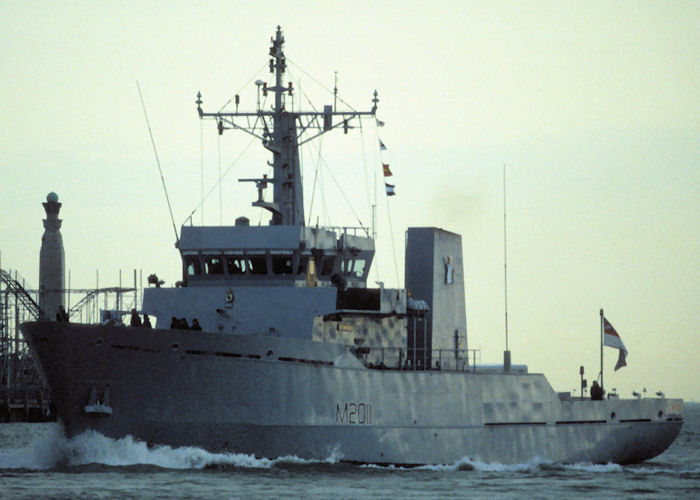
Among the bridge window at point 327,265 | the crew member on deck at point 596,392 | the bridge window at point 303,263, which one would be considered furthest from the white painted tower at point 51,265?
the bridge window at point 303,263

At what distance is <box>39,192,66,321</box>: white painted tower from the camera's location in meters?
84.8

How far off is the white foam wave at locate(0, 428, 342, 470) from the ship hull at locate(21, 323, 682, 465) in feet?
0.61

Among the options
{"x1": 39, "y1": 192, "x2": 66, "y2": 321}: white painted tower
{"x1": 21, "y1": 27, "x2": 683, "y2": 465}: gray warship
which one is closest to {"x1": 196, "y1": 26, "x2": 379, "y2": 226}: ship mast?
{"x1": 21, "y1": 27, "x2": 683, "y2": 465}: gray warship

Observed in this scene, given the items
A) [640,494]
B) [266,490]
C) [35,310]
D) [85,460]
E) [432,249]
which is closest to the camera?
[266,490]

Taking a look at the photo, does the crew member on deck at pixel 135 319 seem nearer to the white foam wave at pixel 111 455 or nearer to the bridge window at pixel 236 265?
the white foam wave at pixel 111 455

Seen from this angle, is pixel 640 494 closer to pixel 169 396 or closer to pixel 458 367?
pixel 458 367

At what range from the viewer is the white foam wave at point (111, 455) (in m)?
29.8

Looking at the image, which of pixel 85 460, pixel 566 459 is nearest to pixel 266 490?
pixel 85 460

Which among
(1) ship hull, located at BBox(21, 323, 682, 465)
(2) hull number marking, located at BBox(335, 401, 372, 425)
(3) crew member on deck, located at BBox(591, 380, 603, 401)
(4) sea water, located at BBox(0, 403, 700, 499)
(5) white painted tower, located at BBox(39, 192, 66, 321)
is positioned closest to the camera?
Answer: (4) sea water, located at BBox(0, 403, 700, 499)

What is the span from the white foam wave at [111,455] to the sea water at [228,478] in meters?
0.02

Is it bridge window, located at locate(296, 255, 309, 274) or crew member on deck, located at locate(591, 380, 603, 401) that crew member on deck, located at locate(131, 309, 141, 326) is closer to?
bridge window, located at locate(296, 255, 309, 274)

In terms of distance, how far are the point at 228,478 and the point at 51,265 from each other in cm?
5930

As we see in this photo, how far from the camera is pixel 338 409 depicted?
3259 centimetres

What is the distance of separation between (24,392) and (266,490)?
61.5 metres
